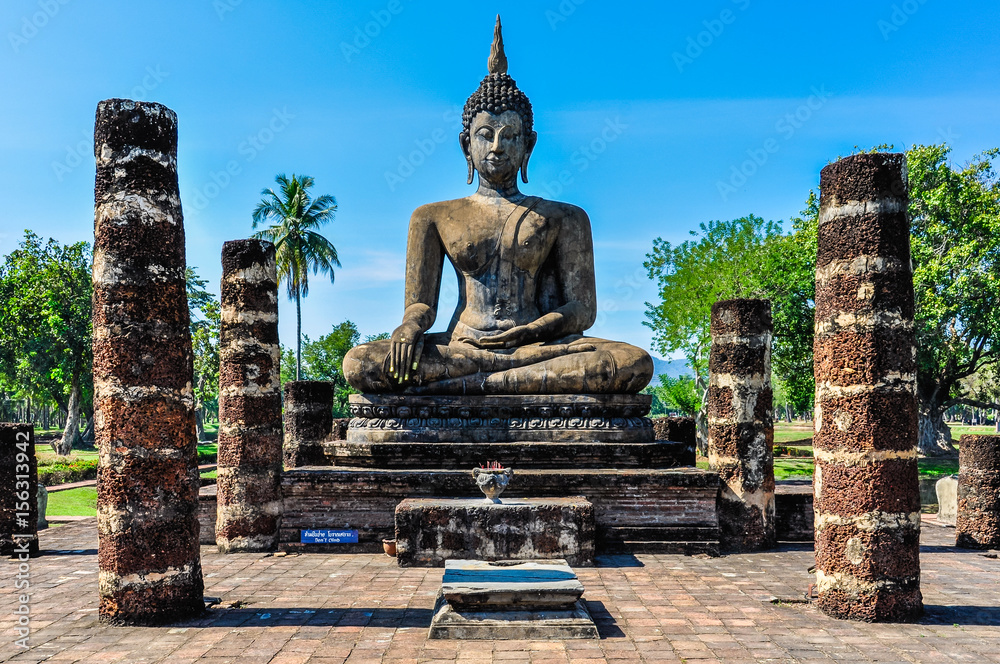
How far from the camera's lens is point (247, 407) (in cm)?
1046

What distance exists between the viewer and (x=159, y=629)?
6.43m

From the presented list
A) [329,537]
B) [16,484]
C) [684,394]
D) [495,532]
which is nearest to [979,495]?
[495,532]

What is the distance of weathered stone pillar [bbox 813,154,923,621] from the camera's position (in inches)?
265

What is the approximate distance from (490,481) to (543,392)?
249cm

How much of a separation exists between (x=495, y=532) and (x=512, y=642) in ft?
8.81

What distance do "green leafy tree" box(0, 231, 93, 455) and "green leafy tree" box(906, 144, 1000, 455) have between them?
27.8 m

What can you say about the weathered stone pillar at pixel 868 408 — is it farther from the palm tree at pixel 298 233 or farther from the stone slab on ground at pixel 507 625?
the palm tree at pixel 298 233

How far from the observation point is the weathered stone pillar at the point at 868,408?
672 centimetres

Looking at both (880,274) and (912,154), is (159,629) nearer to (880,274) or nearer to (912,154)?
(880,274)

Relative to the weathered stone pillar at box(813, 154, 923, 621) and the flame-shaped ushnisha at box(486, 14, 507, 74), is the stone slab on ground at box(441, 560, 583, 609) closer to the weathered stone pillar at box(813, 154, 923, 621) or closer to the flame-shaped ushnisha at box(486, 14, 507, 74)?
the weathered stone pillar at box(813, 154, 923, 621)

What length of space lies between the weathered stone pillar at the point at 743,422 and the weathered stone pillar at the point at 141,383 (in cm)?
650

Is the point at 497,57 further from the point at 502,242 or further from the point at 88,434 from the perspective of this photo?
the point at 88,434

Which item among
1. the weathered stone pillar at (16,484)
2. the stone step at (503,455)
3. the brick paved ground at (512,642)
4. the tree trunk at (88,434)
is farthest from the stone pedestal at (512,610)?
the tree trunk at (88,434)

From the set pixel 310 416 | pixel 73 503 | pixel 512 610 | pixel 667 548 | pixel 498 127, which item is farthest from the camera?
pixel 73 503
